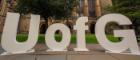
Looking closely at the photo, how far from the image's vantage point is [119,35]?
11.5 metres

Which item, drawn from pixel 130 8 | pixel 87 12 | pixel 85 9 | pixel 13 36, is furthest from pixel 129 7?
pixel 87 12

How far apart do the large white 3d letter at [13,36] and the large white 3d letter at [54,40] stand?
72cm

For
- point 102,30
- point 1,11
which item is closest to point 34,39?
point 102,30

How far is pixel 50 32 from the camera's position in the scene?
12250 millimetres

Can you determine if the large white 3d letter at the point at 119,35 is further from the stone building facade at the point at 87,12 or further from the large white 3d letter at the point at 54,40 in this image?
the stone building facade at the point at 87,12

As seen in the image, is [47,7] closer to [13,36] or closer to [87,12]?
[13,36]

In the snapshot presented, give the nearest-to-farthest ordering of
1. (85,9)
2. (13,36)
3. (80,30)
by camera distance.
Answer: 1. (13,36)
2. (80,30)
3. (85,9)

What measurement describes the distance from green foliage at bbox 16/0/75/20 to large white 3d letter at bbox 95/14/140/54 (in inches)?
391

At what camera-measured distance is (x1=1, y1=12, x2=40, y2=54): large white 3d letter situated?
11.2 m

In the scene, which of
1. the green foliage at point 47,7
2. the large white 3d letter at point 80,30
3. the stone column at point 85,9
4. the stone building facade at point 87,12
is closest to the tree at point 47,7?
the green foliage at point 47,7

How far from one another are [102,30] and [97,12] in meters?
35.8

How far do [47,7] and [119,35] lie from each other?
37.5ft

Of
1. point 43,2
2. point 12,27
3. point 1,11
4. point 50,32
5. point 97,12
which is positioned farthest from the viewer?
point 97,12

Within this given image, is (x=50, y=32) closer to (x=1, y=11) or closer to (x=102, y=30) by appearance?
(x=102, y=30)
